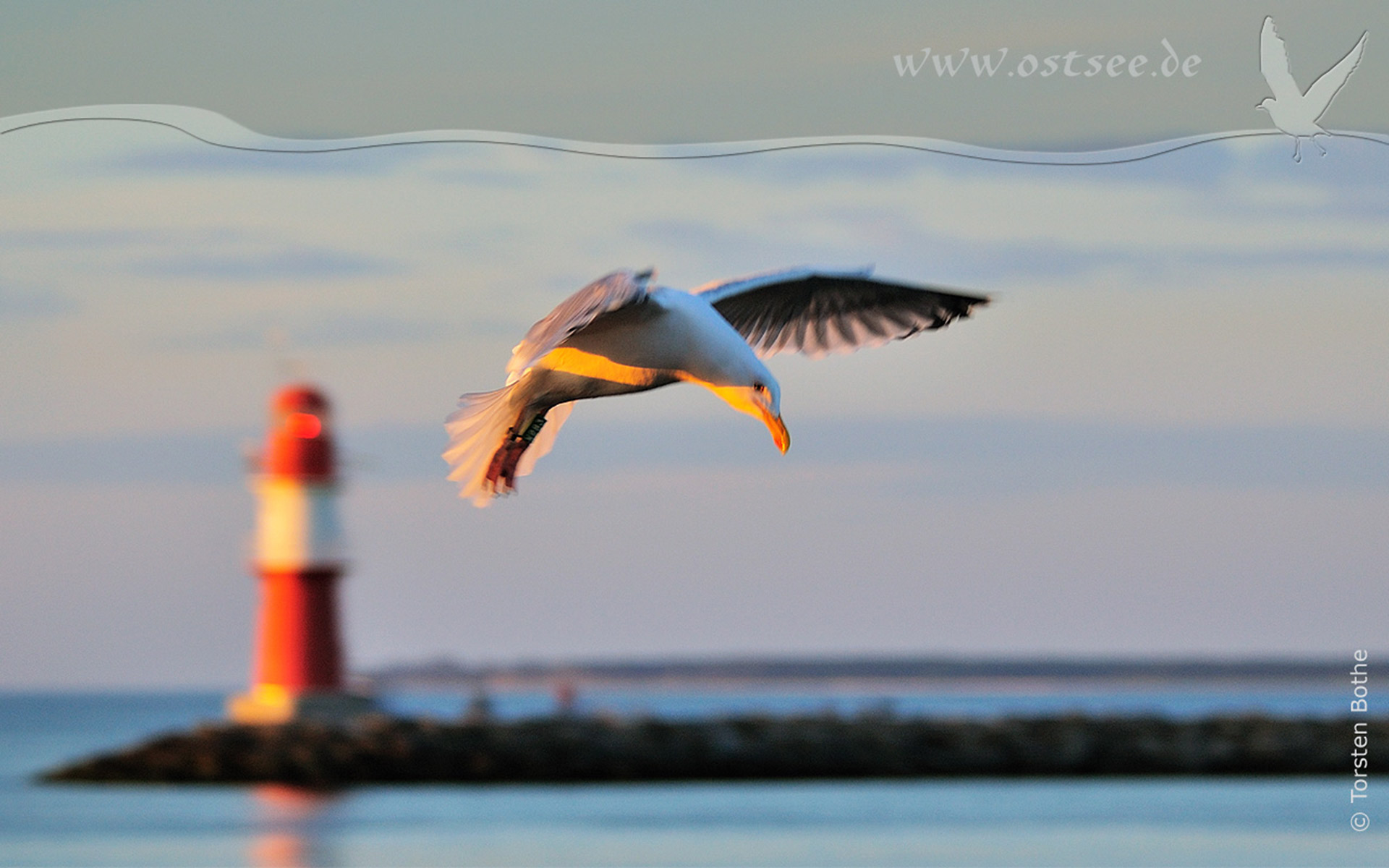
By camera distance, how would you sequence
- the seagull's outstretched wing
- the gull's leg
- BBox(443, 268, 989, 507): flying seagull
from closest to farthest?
BBox(443, 268, 989, 507): flying seagull < the gull's leg < the seagull's outstretched wing

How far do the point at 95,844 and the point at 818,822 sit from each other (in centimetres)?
651

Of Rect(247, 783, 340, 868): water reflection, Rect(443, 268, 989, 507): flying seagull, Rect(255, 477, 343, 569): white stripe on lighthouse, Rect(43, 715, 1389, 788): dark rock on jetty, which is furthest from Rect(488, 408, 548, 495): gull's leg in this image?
Rect(247, 783, 340, 868): water reflection

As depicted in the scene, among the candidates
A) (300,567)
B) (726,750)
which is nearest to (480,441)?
(300,567)

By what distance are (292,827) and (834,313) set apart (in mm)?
12814

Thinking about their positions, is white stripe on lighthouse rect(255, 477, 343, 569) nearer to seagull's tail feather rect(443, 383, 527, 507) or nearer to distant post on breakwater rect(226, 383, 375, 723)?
distant post on breakwater rect(226, 383, 375, 723)

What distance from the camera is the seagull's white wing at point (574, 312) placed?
5172mm

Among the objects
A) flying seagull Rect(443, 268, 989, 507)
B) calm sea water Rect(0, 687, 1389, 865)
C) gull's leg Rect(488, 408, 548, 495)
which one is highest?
flying seagull Rect(443, 268, 989, 507)

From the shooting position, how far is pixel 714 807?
20.0 meters

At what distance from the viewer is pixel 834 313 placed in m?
7.01

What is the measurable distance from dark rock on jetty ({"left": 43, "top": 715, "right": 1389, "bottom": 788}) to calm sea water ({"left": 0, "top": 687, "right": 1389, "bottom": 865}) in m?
0.29

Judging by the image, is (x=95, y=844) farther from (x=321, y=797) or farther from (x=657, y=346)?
(x=657, y=346)

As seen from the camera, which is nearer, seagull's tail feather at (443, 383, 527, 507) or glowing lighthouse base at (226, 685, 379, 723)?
seagull's tail feather at (443, 383, 527, 507)

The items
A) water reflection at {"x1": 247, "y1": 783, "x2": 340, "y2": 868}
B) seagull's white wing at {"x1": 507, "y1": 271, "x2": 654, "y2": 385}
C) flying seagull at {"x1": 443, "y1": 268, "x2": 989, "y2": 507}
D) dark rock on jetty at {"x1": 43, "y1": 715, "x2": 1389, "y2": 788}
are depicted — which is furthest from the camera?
water reflection at {"x1": 247, "y1": 783, "x2": 340, "y2": 868}

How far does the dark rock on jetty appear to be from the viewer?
17734mm
